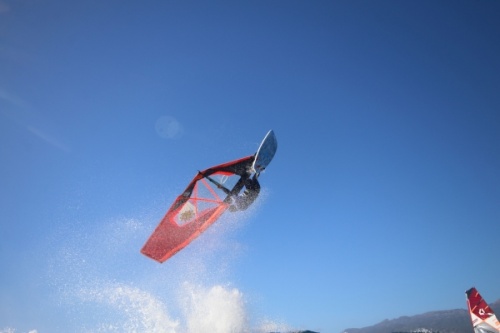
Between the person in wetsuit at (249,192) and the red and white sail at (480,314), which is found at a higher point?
the person in wetsuit at (249,192)

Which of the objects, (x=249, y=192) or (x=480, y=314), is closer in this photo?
(x=249, y=192)

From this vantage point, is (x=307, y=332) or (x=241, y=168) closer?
(x=241, y=168)

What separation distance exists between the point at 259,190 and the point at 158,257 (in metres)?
8.34

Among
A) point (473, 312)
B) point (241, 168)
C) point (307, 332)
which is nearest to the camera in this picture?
point (241, 168)

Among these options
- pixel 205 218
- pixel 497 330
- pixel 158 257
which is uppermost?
pixel 205 218

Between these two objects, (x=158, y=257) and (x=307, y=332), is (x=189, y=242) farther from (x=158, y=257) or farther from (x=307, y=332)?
(x=307, y=332)

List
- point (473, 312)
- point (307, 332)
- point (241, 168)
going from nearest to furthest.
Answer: point (241, 168)
point (473, 312)
point (307, 332)

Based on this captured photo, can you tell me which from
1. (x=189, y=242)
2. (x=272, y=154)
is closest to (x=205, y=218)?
(x=189, y=242)

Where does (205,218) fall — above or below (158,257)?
above

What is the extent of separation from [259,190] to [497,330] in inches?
726

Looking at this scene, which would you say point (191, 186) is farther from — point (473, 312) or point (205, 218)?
point (473, 312)

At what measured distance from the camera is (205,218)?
1880 centimetres

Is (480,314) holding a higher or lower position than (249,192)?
Answer: lower

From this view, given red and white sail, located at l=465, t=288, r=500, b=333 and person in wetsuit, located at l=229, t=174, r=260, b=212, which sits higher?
person in wetsuit, located at l=229, t=174, r=260, b=212
